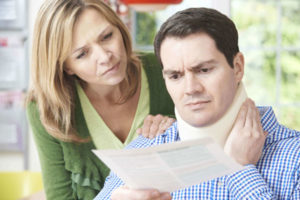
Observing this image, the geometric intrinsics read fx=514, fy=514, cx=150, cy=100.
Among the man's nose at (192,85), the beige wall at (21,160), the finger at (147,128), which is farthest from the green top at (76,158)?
the beige wall at (21,160)

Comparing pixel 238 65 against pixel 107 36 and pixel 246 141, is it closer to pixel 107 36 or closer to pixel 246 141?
pixel 246 141

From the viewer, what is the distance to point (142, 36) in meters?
4.52

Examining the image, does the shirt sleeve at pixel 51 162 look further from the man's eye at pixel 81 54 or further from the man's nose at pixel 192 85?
the man's nose at pixel 192 85

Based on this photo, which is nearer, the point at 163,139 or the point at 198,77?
the point at 198,77

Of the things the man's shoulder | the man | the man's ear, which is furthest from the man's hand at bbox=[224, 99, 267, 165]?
the man's shoulder

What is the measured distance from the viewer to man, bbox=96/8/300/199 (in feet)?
3.96

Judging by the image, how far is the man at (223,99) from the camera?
1207 millimetres

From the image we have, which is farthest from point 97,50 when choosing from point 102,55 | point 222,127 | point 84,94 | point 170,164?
point 170,164

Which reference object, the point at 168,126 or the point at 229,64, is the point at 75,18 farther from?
the point at 229,64

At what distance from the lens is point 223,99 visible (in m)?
1.25

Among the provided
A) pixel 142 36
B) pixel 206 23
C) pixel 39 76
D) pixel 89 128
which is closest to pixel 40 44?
pixel 39 76

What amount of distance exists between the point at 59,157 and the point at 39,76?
0.30m

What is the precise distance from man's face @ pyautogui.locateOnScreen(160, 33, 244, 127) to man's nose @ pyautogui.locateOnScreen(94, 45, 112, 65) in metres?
0.35

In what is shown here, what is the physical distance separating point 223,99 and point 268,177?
227mm
